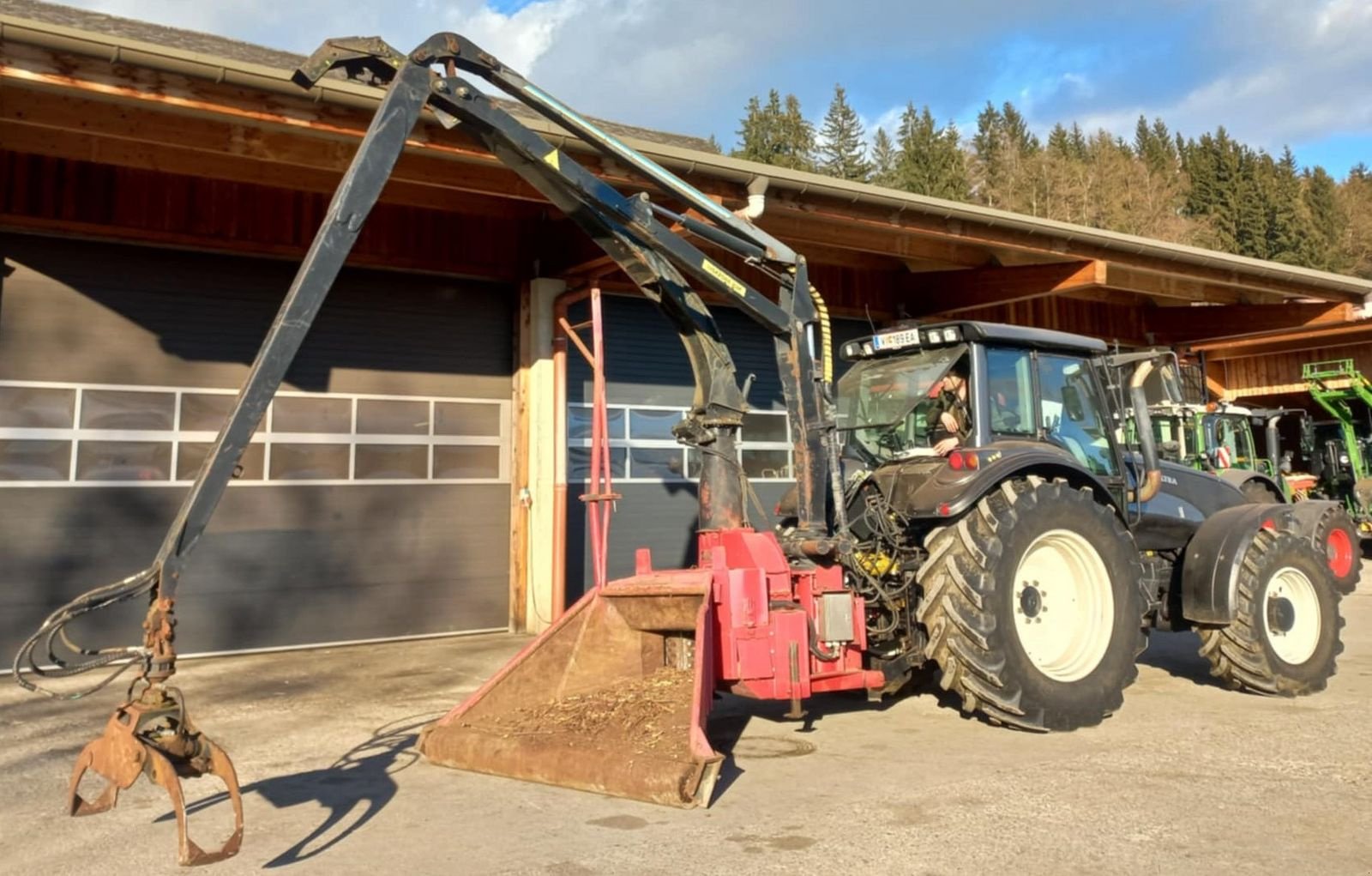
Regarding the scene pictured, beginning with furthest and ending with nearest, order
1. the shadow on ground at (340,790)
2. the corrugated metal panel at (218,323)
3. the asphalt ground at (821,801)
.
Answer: the corrugated metal panel at (218,323)
the shadow on ground at (340,790)
the asphalt ground at (821,801)

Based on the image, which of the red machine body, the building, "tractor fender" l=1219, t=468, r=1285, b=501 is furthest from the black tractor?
the building

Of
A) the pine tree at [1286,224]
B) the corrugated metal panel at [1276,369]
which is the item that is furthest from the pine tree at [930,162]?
the corrugated metal panel at [1276,369]

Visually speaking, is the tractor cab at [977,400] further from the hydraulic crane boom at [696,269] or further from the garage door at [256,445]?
the garage door at [256,445]

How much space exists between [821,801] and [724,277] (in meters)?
2.67

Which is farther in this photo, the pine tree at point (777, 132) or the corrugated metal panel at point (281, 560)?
the pine tree at point (777, 132)

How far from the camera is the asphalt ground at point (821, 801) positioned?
3.45 metres

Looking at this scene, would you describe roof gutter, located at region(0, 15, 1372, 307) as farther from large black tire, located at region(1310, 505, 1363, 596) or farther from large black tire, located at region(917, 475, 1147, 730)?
large black tire, located at region(917, 475, 1147, 730)

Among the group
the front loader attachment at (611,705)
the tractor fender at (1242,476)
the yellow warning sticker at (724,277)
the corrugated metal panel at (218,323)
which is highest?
the corrugated metal panel at (218,323)

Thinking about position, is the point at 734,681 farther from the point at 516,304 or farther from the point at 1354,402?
the point at 1354,402

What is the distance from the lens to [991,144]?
198 feet

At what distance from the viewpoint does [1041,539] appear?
538 cm

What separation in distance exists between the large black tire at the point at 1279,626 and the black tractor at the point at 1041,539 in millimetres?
12

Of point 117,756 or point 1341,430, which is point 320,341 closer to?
point 117,756

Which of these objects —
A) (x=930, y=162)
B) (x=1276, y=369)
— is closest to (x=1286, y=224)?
(x=930, y=162)
